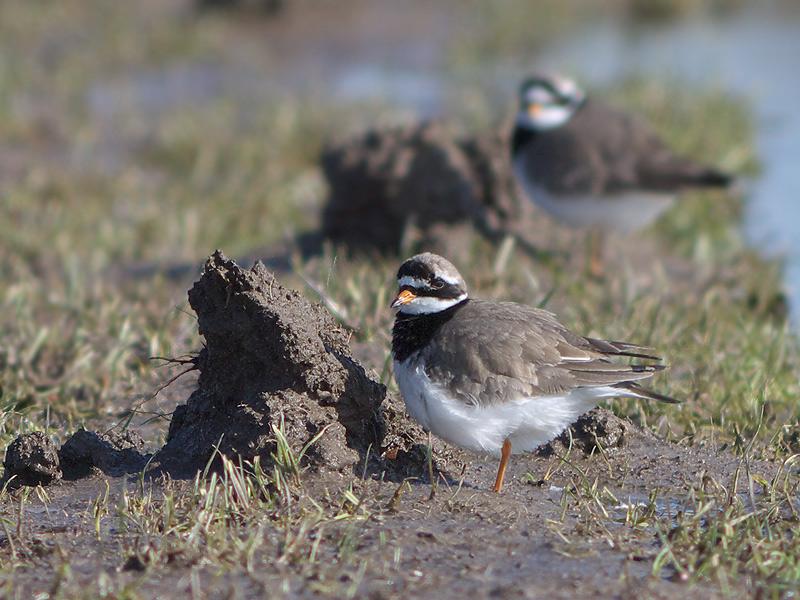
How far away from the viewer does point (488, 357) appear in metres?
5.07

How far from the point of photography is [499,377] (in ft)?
16.6

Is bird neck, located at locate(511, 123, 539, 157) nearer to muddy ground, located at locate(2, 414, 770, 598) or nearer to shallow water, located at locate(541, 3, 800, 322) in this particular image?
shallow water, located at locate(541, 3, 800, 322)

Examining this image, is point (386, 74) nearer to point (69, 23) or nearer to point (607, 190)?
point (69, 23)

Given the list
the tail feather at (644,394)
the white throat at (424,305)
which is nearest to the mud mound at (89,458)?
the white throat at (424,305)

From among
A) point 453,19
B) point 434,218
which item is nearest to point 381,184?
point 434,218

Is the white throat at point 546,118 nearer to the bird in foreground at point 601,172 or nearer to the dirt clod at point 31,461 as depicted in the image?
the bird in foreground at point 601,172

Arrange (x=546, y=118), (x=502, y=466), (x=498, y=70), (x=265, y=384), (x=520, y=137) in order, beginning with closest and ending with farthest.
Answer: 1. (x=502, y=466)
2. (x=265, y=384)
3. (x=520, y=137)
4. (x=546, y=118)
5. (x=498, y=70)

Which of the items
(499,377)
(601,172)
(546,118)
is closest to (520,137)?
(546,118)

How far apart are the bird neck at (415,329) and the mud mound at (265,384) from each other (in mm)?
194

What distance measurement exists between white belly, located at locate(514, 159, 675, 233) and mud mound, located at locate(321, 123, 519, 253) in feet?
1.31

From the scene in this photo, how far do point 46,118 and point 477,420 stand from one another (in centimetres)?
983

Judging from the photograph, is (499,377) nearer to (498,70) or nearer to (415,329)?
(415,329)

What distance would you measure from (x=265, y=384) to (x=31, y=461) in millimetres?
999

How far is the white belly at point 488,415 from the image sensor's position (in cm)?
498
